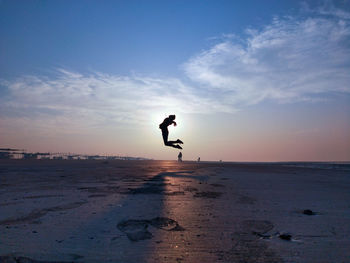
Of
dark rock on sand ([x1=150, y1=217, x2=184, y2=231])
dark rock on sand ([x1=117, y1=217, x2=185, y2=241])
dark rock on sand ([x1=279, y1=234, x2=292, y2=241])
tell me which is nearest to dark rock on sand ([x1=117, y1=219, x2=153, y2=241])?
dark rock on sand ([x1=117, y1=217, x2=185, y2=241])

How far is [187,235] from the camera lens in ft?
9.07

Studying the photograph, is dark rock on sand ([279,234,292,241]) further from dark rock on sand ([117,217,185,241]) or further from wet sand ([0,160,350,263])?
dark rock on sand ([117,217,185,241])

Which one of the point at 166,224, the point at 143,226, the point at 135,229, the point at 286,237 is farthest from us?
the point at 166,224

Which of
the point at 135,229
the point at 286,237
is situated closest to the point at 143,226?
the point at 135,229

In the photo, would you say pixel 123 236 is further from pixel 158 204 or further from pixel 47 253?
pixel 158 204

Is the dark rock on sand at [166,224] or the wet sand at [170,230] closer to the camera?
the wet sand at [170,230]

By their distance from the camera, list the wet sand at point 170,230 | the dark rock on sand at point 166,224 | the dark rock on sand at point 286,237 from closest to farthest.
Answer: the wet sand at point 170,230
the dark rock on sand at point 286,237
the dark rock on sand at point 166,224

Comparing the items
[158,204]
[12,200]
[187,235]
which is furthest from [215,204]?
[12,200]

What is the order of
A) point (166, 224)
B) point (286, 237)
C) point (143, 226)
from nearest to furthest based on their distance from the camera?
point (286, 237) < point (143, 226) < point (166, 224)

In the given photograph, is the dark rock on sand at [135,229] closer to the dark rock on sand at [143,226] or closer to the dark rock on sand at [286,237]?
the dark rock on sand at [143,226]

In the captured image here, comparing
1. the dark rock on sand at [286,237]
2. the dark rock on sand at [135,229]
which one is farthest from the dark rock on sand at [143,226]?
the dark rock on sand at [286,237]

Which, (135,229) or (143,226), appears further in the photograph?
(143,226)

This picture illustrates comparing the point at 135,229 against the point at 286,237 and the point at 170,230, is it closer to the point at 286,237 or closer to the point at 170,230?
the point at 170,230

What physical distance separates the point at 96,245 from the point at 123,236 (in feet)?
1.09
